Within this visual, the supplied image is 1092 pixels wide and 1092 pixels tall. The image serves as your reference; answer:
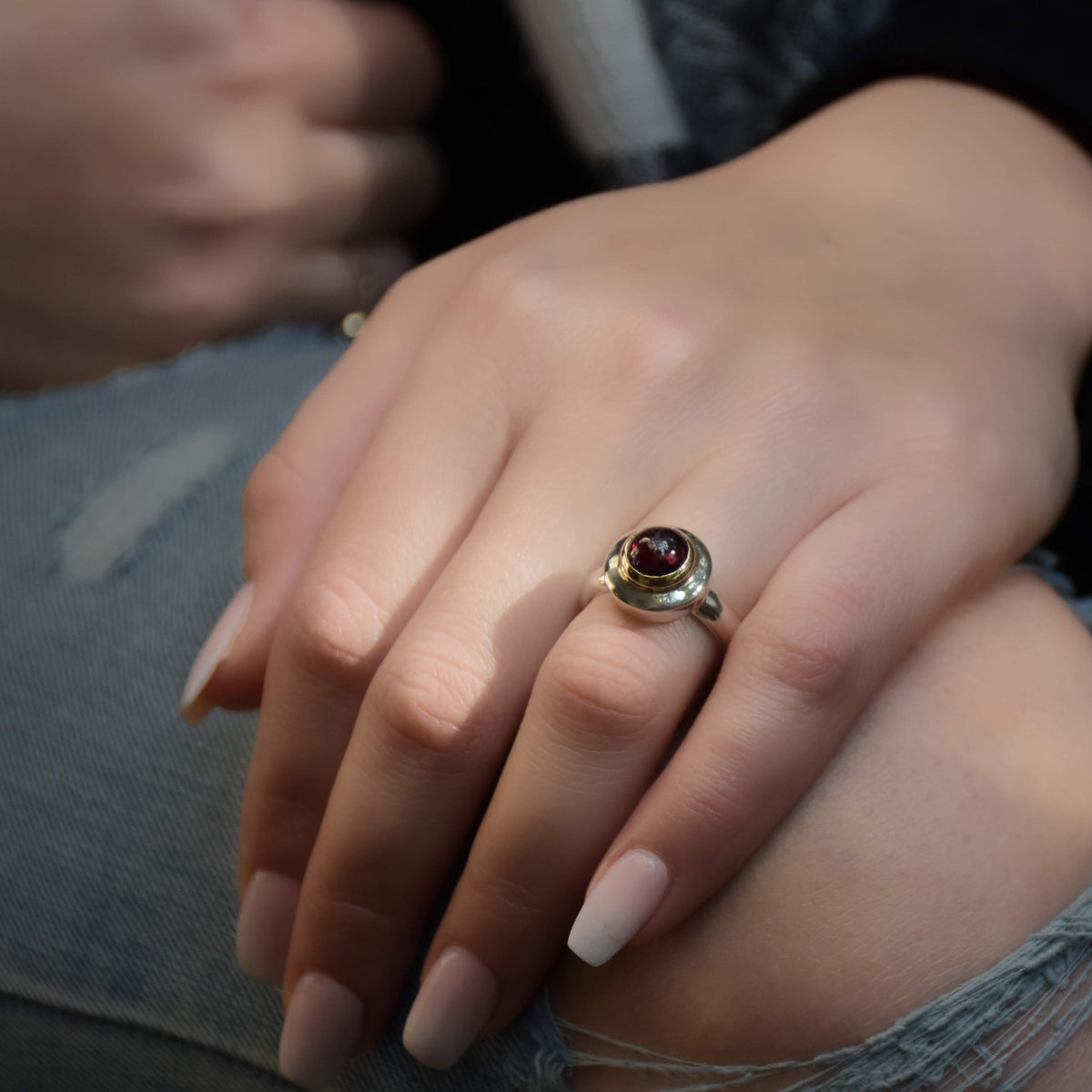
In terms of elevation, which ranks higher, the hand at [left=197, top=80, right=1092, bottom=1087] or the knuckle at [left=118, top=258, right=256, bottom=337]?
the hand at [left=197, top=80, right=1092, bottom=1087]

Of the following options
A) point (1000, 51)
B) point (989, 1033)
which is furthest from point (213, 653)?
point (1000, 51)

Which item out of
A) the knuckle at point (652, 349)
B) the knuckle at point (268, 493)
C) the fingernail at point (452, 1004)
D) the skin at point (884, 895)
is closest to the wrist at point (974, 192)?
the knuckle at point (652, 349)

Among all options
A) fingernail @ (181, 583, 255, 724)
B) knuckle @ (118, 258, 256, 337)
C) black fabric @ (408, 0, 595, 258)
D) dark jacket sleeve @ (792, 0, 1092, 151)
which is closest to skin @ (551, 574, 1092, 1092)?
fingernail @ (181, 583, 255, 724)

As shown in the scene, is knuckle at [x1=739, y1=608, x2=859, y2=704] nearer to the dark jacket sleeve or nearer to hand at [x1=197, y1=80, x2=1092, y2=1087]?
hand at [x1=197, y1=80, x2=1092, y2=1087]

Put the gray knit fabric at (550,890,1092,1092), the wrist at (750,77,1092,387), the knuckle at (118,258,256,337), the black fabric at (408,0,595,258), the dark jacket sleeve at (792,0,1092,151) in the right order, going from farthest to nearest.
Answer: the black fabric at (408,0,595,258) < the knuckle at (118,258,256,337) < the dark jacket sleeve at (792,0,1092,151) < the wrist at (750,77,1092,387) < the gray knit fabric at (550,890,1092,1092)

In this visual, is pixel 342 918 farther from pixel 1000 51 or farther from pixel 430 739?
pixel 1000 51

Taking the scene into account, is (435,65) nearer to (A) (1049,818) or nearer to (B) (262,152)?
(B) (262,152)

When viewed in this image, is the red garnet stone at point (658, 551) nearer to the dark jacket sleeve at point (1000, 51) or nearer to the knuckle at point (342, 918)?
the knuckle at point (342, 918)
